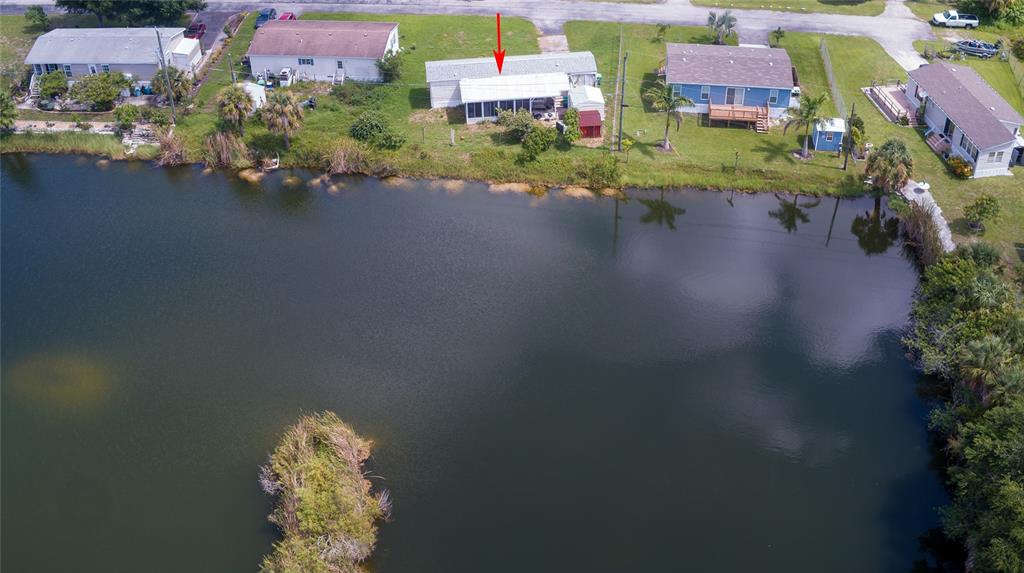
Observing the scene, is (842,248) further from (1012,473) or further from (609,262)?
(1012,473)

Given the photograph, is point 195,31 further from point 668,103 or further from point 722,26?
point 722,26

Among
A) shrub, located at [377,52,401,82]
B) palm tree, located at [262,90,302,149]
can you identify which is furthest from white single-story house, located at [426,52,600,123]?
palm tree, located at [262,90,302,149]

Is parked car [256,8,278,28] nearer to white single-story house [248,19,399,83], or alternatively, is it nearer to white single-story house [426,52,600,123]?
white single-story house [248,19,399,83]

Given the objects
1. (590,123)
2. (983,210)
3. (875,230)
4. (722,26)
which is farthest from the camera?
(722,26)

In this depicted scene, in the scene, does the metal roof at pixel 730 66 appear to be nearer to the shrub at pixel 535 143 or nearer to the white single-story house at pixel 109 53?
the shrub at pixel 535 143

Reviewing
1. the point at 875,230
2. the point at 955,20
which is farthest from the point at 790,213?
the point at 955,20

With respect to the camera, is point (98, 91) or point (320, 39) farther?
point (320, 39)
